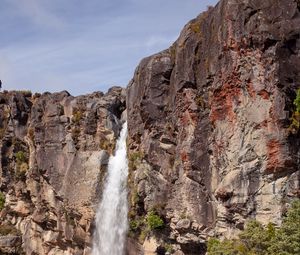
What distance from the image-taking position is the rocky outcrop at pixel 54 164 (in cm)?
3662

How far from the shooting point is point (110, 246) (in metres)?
34.0

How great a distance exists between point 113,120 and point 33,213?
10.8 m

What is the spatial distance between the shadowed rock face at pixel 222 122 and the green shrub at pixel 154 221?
42 centimetres

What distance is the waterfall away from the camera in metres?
33.8

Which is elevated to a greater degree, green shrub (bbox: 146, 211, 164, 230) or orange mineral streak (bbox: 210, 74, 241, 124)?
orange mineral streak (bbox: 210, 74, 241, 124)

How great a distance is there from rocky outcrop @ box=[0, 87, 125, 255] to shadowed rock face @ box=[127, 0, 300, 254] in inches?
239

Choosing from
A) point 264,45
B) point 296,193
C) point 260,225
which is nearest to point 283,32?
point 264,45

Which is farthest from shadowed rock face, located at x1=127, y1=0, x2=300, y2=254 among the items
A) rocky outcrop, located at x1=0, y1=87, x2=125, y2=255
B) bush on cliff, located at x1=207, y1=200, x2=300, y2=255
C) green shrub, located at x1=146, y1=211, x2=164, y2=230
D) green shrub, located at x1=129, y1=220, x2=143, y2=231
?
rocky outcrop, located at x1=0, y1=87, x2=125, y2=255

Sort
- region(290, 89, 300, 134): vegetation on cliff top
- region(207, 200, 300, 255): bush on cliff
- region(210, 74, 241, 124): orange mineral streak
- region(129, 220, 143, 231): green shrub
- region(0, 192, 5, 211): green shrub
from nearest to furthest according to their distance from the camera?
region(207, 200, 300, 255): bush on cliff, region(290, 89, 300, 134): vegetation on cliff top, region(210, 74, 241, 124): orange mineral streak, region(129, 220, 143, 231): green shrub, region(0, 192, 5, 211): green shrub

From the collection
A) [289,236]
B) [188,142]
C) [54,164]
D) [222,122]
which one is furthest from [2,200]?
[289,236]

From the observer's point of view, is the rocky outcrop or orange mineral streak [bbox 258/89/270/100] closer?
orange mineral streak [bbox 258/89/270/100]

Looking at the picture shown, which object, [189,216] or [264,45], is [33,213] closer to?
[189,216]

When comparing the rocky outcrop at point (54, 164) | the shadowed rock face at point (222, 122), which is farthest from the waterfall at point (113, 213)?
the shadowed rock face at point (222, 122)

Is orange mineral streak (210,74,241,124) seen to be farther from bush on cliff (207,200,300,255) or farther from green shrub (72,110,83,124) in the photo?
green shrub (72,110,83,124)
